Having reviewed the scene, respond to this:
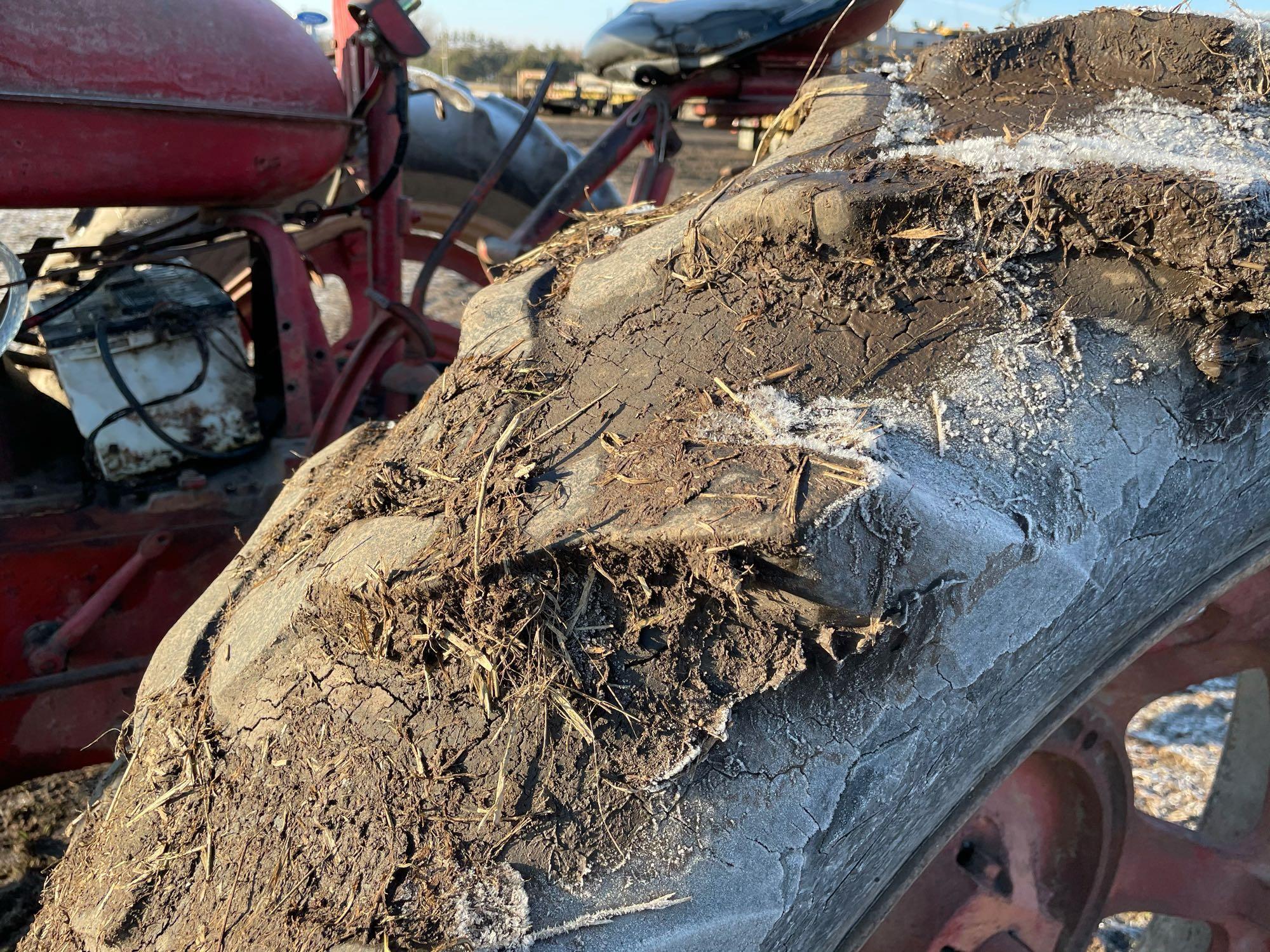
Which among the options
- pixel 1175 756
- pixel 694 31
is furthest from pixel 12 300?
pixel 1175 756

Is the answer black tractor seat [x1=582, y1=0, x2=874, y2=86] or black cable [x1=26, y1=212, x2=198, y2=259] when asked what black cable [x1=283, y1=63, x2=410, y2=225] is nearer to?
black cable [x1=26, y1=212, x2=198, y2=259]

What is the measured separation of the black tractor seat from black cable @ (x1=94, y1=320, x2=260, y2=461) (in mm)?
1084

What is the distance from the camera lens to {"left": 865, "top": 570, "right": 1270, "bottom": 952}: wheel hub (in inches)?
45.4

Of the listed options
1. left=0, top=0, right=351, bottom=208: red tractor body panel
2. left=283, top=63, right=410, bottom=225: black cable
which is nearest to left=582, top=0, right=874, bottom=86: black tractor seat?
left=283, top=63, right=410, bottom=225: black cable

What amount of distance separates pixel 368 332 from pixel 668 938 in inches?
55.7

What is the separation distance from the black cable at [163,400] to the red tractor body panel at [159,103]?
22 cm

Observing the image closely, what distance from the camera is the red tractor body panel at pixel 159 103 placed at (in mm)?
1324

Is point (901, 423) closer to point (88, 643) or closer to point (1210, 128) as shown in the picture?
point (1210, 128)

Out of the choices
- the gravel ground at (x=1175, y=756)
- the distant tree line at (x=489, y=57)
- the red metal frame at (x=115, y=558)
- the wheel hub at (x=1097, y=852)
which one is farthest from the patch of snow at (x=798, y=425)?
the distant tree line at (x=489, y=57)

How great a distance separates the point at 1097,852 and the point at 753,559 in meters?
0.83

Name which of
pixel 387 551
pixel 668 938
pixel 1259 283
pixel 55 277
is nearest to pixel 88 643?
pixel 55 277

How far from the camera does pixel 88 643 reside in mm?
1643

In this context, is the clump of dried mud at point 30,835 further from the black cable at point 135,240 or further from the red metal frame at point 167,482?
the black cable at point 135,240

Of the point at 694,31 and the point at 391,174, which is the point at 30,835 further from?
the point at 694,31
